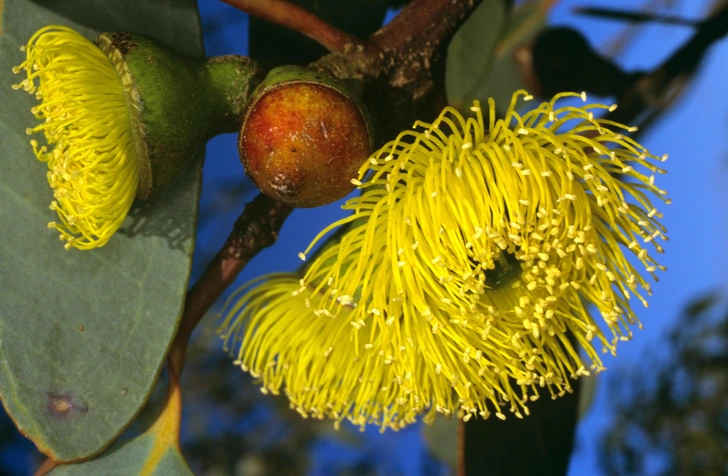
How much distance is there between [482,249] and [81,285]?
19.2 inches

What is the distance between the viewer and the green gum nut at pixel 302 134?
0.68 m

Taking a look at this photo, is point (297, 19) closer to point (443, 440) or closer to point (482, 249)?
point (482, 249)

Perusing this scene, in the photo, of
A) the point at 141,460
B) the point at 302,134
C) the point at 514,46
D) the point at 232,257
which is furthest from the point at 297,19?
the point at 514,46

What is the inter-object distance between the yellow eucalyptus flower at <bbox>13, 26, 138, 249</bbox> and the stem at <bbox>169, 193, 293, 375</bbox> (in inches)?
5.7

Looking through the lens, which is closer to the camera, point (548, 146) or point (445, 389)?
point (548, 146)

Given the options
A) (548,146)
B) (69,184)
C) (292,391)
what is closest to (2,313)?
(69,184)

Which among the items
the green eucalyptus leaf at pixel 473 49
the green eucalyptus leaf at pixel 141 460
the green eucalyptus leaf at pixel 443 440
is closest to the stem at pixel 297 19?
the green eucalyptus leaf at pixel 473 49

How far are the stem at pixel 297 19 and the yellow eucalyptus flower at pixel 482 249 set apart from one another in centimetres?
14

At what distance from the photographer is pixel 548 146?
0.74m

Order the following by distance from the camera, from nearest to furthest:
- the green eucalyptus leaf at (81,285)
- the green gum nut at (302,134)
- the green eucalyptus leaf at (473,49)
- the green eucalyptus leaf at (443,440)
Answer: the green gum nut at (302,134) → the green eucalyptus leaf at (81,285) → the green eucalyptus leaf at (473,49) → the green eucalyptus leaf at (443,440)

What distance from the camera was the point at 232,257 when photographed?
898 mm

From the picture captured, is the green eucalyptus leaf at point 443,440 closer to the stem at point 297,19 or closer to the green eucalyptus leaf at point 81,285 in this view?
the green eucalyptus leaf at point 81,285

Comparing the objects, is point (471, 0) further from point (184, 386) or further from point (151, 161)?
point (184, 386)

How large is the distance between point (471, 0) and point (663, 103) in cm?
69
